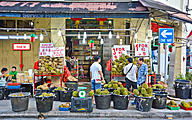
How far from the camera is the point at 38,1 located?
1219 cm

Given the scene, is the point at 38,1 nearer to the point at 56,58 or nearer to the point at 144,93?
the point at 56,58

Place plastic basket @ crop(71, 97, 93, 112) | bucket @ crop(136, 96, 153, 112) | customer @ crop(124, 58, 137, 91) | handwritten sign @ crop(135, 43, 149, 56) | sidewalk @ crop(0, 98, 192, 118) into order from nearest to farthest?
sidewalk @ crop(0, 98, 192, 118) < plastic basket @ crop(71, 97, 93, 112) < bucket @ crop(136, 96, 153, 112) < customer @ crop(124, 58, 137, 91) < handwritten sign @ crop(135, 43, 149, 56)

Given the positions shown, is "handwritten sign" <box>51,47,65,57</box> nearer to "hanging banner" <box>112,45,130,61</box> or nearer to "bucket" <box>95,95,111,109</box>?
"hanging banner" <box>112,45,130,61</box>

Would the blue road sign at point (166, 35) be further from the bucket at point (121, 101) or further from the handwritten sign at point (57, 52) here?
the handwritten sign at point (57, 52)

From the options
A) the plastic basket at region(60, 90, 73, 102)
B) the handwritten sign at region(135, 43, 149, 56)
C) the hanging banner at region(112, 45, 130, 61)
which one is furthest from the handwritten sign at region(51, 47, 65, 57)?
the handwritten sign at region(135, 43, 149, 56)

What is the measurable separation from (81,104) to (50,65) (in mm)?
3861

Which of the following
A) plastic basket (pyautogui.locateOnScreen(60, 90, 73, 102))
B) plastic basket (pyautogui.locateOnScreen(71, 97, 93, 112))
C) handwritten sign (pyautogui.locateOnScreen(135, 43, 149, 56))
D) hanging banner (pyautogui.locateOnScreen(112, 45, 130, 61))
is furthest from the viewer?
hanging banner (pyautogui.locateOnScreen(112, 45, 130, 61))

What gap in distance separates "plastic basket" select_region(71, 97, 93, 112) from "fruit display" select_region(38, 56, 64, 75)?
10.9ft

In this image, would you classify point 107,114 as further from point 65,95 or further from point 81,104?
point 65,95

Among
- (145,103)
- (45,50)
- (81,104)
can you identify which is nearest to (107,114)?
(81,104)

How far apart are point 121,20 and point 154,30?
12.2 ft

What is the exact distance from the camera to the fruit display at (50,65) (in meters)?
10.6

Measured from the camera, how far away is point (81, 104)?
777 cm

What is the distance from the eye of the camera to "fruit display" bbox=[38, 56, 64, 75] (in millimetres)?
10617
